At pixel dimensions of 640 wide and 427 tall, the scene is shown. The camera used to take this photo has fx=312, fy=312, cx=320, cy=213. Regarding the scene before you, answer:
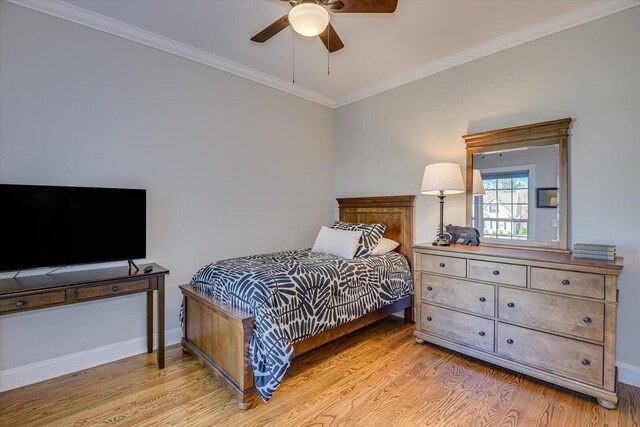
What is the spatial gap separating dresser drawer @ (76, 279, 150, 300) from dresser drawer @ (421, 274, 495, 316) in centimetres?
229

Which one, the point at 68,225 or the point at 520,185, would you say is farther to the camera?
the point at 520,185

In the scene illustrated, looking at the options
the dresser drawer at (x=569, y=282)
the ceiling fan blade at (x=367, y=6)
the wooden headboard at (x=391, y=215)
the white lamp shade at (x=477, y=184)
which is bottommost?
the dresser drawer at (x=569, y=282)

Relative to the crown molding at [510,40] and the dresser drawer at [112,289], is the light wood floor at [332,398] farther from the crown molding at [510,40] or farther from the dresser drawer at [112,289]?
the crown molding at [510,40]

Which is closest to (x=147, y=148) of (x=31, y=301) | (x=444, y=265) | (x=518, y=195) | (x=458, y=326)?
(x=31, y=301)

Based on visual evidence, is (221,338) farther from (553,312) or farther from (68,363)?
(553,312)

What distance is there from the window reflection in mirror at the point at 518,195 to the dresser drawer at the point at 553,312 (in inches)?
25.7

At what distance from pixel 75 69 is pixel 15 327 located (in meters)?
1.94

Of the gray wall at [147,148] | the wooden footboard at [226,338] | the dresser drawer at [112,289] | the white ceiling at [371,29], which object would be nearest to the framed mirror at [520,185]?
the white ceiling at [371,29]

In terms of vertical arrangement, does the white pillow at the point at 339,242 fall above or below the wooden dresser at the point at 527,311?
above

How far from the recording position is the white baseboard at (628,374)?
85.3 inches

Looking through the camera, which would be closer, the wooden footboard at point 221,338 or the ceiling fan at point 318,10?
the ceiling fan at point 318,10

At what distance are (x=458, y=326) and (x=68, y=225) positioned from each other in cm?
307

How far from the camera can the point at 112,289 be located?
2.18m

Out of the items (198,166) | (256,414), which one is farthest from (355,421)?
(198,166)
